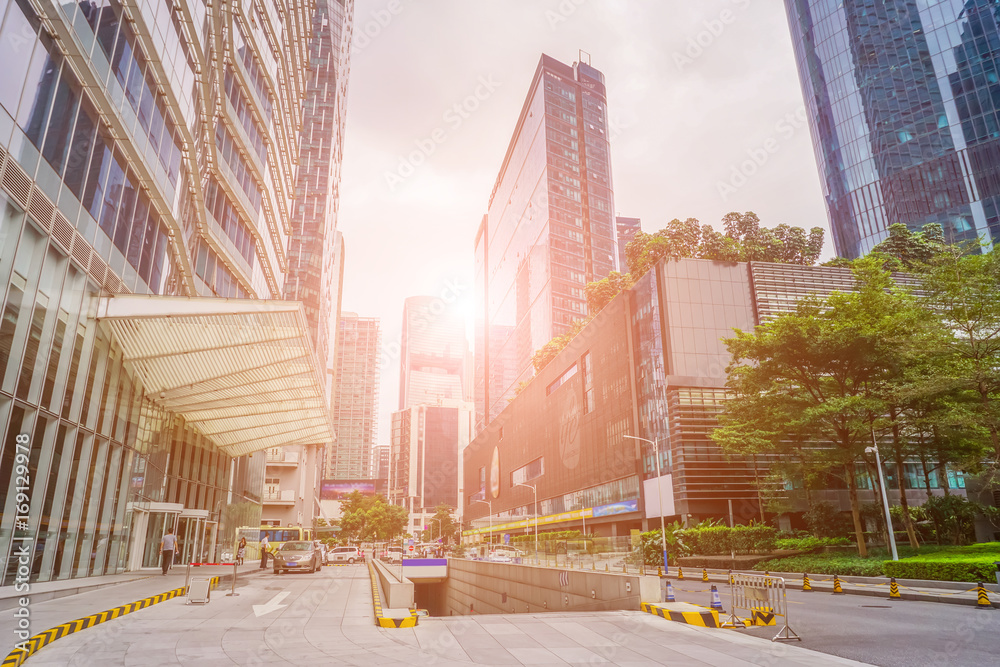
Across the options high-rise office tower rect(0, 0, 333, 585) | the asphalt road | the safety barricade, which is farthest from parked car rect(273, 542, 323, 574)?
the safety barricade

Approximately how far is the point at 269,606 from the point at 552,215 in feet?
410

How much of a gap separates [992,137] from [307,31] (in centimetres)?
10422

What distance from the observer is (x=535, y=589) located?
102 feet

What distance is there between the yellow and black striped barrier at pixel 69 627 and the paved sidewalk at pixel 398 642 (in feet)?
0.54

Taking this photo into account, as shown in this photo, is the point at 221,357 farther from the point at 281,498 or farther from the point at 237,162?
the point at 281,498

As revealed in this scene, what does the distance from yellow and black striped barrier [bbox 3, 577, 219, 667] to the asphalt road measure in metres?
11.9

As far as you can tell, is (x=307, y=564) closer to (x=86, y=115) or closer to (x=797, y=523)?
(x=86, y=115)

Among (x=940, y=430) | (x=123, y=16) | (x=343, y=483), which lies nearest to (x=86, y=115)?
(x=123, y=16)

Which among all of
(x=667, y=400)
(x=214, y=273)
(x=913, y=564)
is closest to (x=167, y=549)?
(x=214, y=273)

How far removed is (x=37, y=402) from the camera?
624 inches

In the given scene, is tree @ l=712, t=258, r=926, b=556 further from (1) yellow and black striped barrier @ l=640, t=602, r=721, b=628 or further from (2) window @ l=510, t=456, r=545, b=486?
(2) window @ l=510, t=456, r=545, b=486

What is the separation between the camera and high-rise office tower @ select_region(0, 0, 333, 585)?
1489 cm

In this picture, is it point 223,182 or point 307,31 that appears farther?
point 307,31

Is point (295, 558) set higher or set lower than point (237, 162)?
lower
